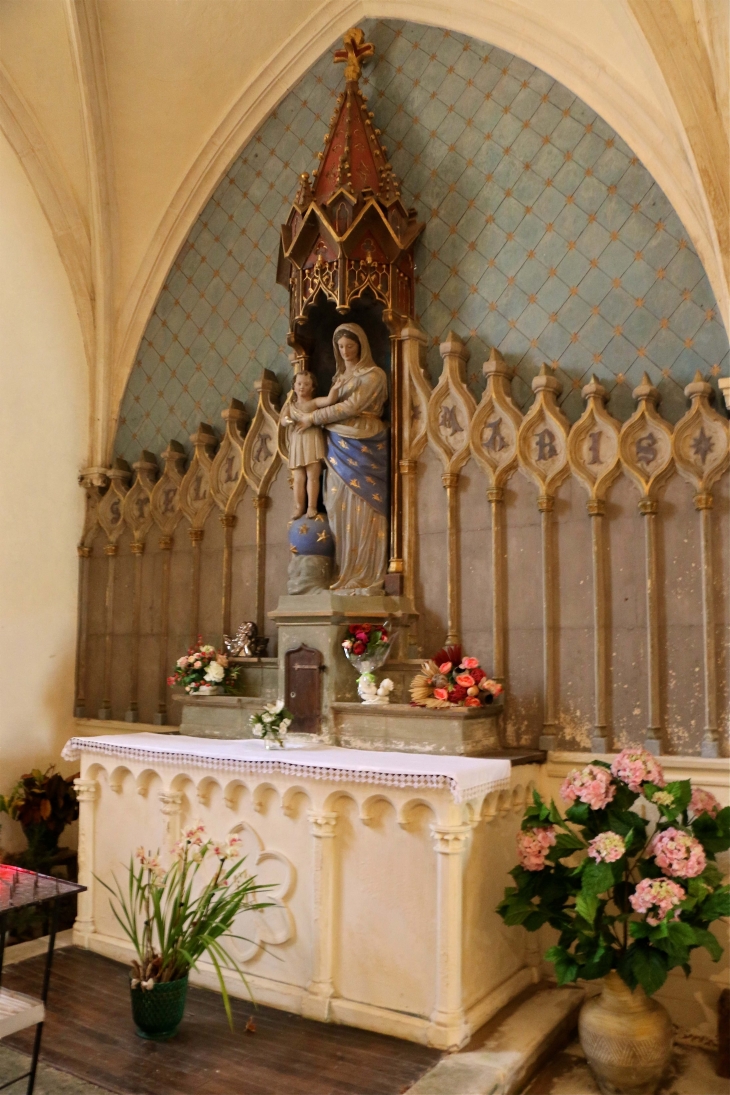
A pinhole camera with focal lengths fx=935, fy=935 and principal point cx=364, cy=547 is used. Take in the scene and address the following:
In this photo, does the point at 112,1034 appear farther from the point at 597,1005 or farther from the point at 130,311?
the point at 130,311

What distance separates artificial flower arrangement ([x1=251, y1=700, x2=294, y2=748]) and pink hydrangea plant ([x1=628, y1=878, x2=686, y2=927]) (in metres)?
2.35

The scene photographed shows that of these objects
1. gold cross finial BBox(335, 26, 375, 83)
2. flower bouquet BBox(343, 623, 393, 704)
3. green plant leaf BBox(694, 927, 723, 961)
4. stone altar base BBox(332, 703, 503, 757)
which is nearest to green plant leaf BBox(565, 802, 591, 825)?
green plant leaf BBox(694, 927, 723, 961)

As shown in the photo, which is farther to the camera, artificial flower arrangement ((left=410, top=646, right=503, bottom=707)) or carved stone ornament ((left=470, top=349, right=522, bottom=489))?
carved stone ornament ((left=470, top=349, right=522, bottom=489))

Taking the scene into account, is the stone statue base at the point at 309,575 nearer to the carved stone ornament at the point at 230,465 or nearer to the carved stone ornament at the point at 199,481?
the carved stone ornament at the point at 230,465

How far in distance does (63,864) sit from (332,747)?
3.08 metres

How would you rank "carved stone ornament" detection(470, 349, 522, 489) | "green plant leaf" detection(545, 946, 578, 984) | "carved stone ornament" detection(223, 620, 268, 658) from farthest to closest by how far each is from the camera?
"carved stone ornament" detection(223, 620, 268, 658) < "carved stone ornament" detection(470, 349, 522, 489) < "green plant leaf" detection(545, 946, 578, 984)

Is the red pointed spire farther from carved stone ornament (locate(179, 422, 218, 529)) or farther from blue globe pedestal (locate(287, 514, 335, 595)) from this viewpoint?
blue globe pedestal (locate(287, 514, 335, 595))

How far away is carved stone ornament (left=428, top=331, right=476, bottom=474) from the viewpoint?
21.5 ft

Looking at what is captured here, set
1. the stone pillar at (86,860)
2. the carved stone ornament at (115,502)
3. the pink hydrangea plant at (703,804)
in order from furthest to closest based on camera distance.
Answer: the carved stone ornament at (115,502) → the stone pillar at (86,860) → the pink hydrangea plant at (703,804)

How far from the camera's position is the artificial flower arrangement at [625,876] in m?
4.58

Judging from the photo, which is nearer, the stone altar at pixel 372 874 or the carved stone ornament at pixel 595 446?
the stone altar at pixel 372 874

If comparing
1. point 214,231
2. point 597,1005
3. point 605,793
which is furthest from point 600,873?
point 214,231

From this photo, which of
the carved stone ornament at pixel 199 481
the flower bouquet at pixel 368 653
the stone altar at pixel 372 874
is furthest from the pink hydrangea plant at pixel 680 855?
the carved stone ornament at pixel 199 481

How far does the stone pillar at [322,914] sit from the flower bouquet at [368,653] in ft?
3.52
